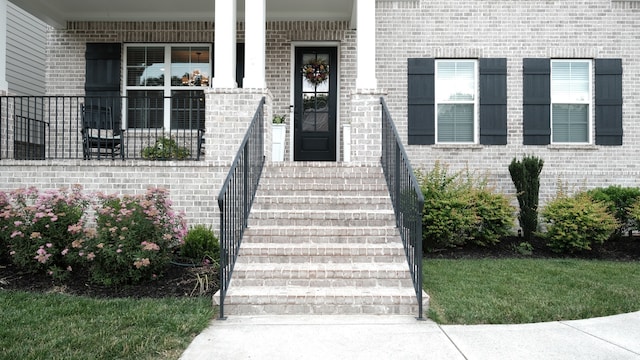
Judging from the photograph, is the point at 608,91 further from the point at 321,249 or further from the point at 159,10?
the point at 159,10

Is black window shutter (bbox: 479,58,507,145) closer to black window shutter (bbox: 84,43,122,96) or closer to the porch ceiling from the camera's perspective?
the porch ceiling

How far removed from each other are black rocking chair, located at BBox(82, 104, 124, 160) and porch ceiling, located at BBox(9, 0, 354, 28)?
1.88 m

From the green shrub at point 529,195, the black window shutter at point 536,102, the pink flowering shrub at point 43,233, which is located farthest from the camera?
the black window shutter at point 536,102

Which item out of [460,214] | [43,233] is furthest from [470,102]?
[43,233]

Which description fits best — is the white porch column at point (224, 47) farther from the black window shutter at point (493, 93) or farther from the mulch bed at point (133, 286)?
the black window shutter at point (493, 93)

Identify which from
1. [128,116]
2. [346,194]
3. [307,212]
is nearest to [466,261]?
[346,194]

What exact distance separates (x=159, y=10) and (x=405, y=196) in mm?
6544

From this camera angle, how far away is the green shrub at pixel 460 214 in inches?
268

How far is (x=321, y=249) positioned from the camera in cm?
508

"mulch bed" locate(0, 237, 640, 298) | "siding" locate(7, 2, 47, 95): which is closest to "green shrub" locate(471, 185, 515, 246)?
"mulch bed" locate(0, 237, 640, 298)

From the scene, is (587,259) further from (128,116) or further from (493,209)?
(128,116)

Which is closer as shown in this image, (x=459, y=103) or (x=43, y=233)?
(x=43, y=233)

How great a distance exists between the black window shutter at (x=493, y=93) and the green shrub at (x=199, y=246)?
230 inches

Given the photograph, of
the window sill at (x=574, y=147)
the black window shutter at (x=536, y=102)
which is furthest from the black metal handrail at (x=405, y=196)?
the window sill at (x=574, y=147)
